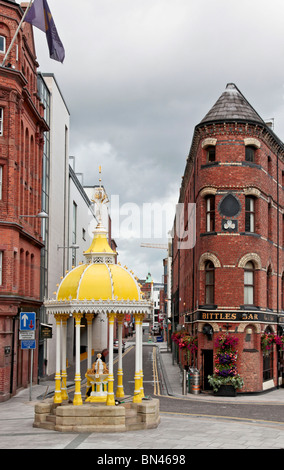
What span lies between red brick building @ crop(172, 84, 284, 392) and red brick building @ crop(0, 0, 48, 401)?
31.3 ft

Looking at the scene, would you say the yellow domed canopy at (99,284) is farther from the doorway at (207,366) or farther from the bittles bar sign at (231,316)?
the doorway at (207,366)

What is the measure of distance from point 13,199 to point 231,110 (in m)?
13.1

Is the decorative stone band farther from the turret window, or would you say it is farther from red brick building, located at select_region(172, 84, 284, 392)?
the turret window

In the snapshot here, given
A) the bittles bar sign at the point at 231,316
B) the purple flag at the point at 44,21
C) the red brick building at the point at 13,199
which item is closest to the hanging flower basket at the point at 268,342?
the bittles bar sign at the point at 231,316

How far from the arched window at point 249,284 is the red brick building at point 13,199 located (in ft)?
38.5

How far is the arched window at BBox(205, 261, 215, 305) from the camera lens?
109ft

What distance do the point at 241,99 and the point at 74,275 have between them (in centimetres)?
1966

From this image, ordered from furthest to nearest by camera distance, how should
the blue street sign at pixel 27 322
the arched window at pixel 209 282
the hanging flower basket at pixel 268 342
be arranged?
the arched window at pixel 209 282
the hanging flower basket at pixel 268 342
the blue street sign at pixel 27 322

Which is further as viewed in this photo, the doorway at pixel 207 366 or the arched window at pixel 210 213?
the arched window at pixel 210 213

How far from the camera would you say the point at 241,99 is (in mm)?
35531

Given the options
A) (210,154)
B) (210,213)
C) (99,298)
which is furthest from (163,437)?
(210,154)

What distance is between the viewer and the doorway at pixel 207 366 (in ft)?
106
